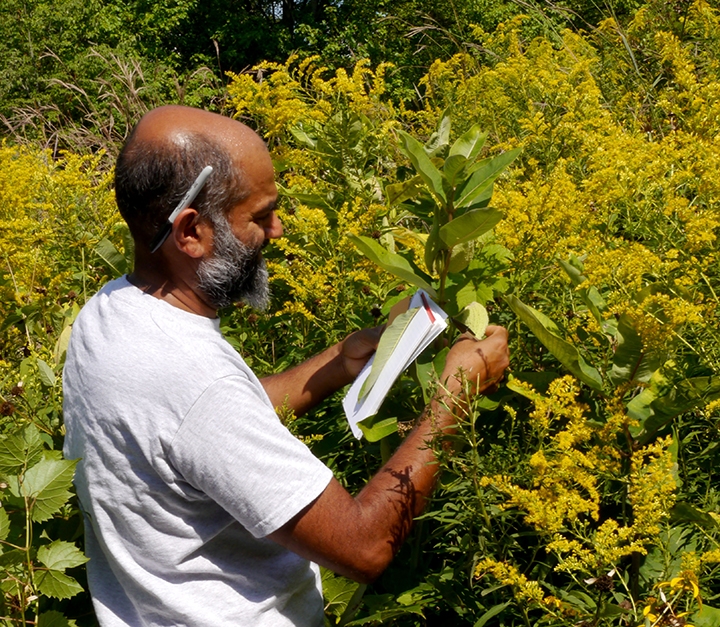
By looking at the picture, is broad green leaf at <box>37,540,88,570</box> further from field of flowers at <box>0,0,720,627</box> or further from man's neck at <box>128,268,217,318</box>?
man's neck at <box>128,268,217,318</box>

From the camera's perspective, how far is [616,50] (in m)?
4.86

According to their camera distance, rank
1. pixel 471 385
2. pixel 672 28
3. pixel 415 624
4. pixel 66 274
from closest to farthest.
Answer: pixel 471 385
pixel 415 624
pixel 66 274
pixel 672 28

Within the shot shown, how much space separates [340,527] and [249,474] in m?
0.22

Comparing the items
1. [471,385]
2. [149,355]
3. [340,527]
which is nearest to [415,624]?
[340,527]

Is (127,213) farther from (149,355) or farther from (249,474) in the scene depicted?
(249,474)

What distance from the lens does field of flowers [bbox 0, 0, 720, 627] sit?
1.51m

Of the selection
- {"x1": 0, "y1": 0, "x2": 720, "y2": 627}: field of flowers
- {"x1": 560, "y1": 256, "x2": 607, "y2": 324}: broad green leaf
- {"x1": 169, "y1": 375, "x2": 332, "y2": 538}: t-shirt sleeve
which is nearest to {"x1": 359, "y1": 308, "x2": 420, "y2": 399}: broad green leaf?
{"x1": 0, "y1": 0, "x2": 720, "y2": 627}: field of flowers

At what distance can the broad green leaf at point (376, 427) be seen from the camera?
1797 millimetres

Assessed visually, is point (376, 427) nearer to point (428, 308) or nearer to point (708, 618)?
point (428, 308)

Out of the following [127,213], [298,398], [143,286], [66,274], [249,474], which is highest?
[127,213]

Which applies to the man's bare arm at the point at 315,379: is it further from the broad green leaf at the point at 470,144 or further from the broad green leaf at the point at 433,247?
the broad green leaf at the point at 470,144

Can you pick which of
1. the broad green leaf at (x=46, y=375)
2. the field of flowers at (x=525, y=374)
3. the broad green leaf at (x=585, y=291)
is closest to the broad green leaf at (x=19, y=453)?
the field of flowers at (x=525, y=374)

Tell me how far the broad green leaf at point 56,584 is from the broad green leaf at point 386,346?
72 centimetres

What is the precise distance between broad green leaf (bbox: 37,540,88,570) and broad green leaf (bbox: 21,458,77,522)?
0.07 meters
